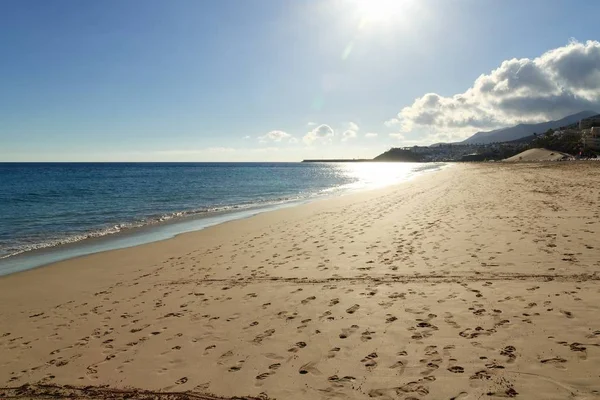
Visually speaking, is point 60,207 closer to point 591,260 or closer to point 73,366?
point 73,366

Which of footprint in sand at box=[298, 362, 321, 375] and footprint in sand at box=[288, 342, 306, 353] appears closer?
footprint in sand at box=[298, 362, 321, 375]

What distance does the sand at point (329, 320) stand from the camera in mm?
4789

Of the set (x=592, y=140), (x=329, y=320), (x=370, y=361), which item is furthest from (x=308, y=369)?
(x=592, y=140)

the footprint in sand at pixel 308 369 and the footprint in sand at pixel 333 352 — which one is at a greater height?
the footprint in sand at pixel 333 352

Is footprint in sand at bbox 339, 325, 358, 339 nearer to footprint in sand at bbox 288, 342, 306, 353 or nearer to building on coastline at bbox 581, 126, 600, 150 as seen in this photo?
footprint in sand at bbox 288, 342, 306, 353

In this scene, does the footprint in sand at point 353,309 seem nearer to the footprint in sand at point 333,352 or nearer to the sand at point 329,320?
the sand at point 329,320

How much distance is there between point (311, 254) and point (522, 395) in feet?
26.8

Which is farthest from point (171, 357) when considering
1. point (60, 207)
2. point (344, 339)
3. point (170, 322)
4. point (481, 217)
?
point (60, 207)

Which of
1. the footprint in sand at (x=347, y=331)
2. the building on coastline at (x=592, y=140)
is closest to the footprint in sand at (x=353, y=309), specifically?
the footprint in sand at (x=347, y=331)

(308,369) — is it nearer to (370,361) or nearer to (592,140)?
(370,361)

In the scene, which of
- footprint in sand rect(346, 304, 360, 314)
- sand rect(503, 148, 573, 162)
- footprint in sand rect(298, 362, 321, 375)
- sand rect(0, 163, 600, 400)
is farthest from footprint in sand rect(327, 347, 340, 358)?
sand rect(503, 148, 573, 162)

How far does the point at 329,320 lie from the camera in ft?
22.0

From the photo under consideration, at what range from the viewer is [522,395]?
415cm

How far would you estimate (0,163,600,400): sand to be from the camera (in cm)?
479
